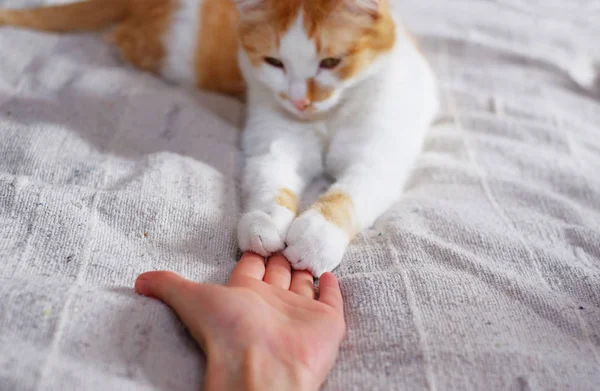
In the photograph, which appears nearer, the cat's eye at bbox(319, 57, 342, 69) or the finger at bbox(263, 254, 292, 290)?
the finger at bbox(263, 254, 292, 290)

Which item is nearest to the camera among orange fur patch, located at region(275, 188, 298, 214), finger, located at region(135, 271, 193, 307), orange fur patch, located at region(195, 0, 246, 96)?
finger, located at region(135, 271, 193, 307)

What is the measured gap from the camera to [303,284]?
887 mm

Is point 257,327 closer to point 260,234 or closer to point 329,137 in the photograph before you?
point 260,234

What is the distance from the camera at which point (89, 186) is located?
1.04 m

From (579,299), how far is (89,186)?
0.87 metres

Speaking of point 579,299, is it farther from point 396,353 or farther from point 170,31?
point 170,31

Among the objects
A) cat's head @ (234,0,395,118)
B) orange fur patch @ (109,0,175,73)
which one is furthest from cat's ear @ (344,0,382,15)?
orange fur patch @ (109,0,175,73)

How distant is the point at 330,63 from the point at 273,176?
25 cm

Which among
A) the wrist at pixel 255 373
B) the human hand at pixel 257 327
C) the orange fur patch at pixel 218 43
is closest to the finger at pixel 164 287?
the human hand at pixel 257 327

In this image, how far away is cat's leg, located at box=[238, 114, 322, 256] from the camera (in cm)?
94

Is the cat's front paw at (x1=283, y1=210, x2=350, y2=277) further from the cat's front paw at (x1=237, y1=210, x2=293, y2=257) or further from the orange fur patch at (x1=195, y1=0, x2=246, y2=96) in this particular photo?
the orange fur patch at (x1=195, y1=0, x2=246, y2=96)

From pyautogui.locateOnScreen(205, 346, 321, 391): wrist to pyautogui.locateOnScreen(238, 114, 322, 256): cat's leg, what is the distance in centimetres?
26

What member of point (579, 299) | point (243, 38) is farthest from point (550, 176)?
point (243, 38)

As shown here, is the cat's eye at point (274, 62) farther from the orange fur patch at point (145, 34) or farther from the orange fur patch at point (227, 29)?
the orange fur patch at point (145, 34)
